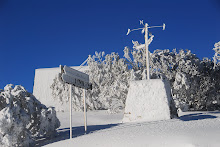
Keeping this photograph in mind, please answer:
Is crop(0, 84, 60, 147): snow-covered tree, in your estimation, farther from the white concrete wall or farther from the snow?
the white concrete wall

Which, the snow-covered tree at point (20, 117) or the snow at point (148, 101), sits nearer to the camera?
the snow-covered tree at point (20, 117)

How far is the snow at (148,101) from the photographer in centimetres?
1076

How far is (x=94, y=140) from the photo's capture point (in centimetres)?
762

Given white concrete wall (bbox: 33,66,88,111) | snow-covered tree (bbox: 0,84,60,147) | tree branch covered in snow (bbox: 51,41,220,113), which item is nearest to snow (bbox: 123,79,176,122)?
snow-covered tree (bbox: 0,84,60,147)

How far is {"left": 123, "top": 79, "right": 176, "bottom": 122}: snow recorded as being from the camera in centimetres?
1076

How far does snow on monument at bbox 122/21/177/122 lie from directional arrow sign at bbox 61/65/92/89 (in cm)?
231

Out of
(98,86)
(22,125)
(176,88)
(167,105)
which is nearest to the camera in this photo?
(22,125)

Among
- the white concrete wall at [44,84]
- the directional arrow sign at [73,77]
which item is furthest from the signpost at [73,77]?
the white concrete wall at [44,84]

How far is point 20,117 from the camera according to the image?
8.80 metres

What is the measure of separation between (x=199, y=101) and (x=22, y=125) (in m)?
15.9

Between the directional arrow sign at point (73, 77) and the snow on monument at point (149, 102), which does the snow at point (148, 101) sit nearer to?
the snow on monument at point (149, 102)

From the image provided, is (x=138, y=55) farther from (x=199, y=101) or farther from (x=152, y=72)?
(x=199, y=101)

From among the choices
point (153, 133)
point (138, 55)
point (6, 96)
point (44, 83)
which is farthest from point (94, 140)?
point (44, 83)

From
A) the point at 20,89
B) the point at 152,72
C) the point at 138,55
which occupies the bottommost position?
the point at 20,89
